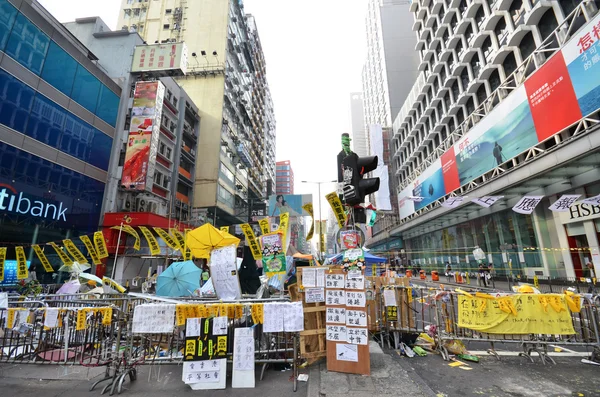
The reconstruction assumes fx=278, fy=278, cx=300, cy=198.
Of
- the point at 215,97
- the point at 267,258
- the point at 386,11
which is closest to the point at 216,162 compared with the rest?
the point at 215,97

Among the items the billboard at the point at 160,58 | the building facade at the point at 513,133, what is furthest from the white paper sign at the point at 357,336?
the billboard at the point at 160,58

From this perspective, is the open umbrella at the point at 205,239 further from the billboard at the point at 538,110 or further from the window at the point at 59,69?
the window at the point at 59,69

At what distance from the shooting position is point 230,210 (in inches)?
1642

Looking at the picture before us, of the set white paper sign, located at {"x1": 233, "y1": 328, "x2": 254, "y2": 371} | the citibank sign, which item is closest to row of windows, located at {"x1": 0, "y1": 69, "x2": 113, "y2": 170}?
the citibank sign

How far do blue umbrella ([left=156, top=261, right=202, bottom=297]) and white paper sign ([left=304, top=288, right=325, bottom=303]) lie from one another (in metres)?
5.68

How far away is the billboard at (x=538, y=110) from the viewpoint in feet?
44.9

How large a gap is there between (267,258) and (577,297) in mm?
7643

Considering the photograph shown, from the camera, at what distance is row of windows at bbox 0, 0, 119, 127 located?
1707cm

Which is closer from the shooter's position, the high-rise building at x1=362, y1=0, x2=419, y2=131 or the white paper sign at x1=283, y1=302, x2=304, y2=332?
the white paper sign at x1=283, y1=302, x2=304, y2=332

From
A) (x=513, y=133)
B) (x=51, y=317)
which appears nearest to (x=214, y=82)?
(x=513, y=133)

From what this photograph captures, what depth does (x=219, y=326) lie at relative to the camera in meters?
5.16

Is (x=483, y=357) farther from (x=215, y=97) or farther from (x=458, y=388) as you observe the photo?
(x=215, y=97)

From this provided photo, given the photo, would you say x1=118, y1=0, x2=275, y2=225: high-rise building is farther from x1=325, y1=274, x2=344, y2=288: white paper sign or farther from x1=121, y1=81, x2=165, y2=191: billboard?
x1=325, y1=274, x2=344, y2=288: white paper sign

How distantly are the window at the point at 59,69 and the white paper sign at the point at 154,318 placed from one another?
22915 mm
